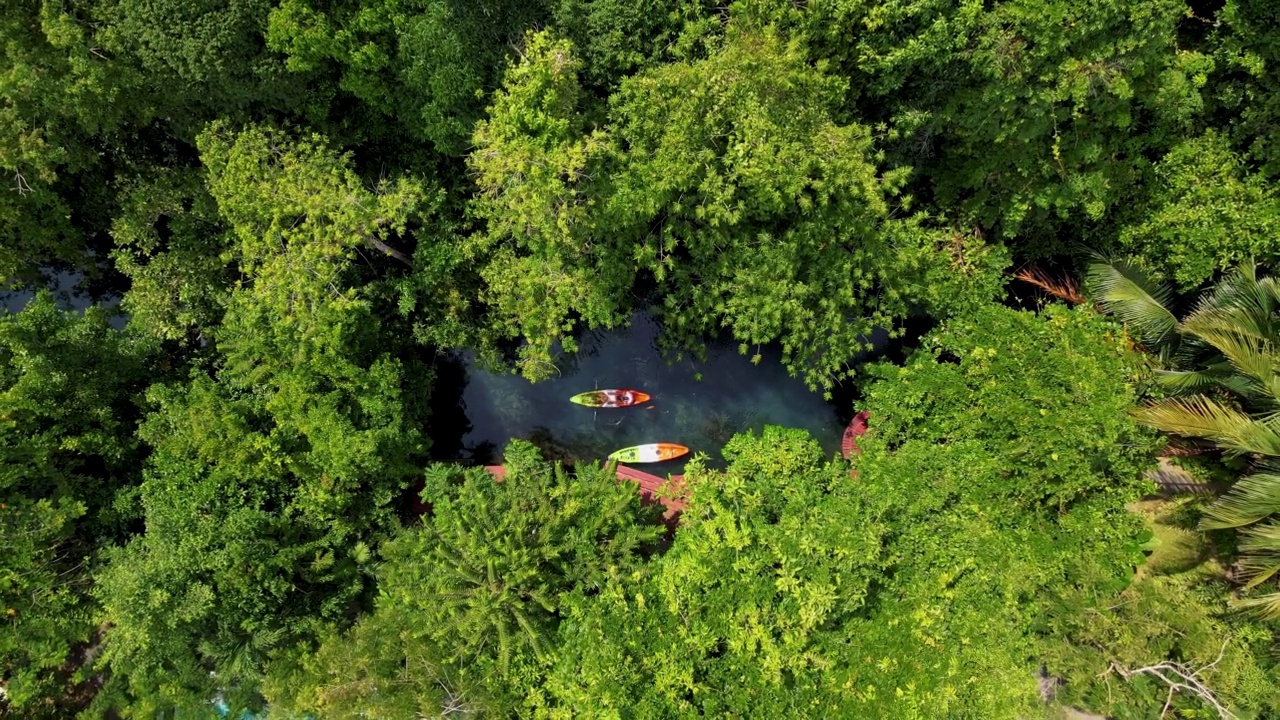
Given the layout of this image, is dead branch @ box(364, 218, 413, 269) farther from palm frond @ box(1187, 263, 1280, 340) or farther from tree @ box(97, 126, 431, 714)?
palm frond @ box(1187, 263, 1280, 340)

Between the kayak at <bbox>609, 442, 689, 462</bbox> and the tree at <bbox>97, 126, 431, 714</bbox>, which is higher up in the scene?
the tree at <bbox>97, 126, 431, 714</bbox>

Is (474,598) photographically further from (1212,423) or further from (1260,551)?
(1260,551)

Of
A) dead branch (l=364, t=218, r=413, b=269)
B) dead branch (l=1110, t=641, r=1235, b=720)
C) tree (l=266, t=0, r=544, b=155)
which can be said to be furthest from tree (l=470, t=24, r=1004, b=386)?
dead branch (l=1110, t=641, r=1235, b=720)

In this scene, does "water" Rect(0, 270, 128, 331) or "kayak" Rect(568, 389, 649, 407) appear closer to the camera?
"water" Rect(0, 270, 128, 331)

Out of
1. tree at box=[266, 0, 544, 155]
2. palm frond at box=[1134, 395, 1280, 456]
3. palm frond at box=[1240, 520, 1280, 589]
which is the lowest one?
palm frond at box=[1240, 520, 1280, 589]

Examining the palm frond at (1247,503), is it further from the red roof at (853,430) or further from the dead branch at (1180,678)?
the red roof at (853,430)

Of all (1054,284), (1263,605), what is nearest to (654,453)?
(1054,284)
